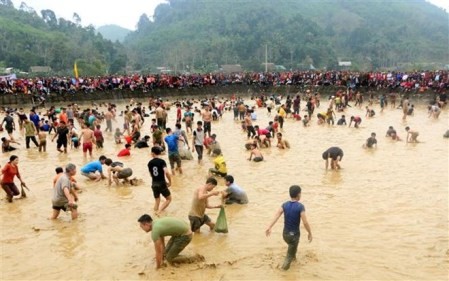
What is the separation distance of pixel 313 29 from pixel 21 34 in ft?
199

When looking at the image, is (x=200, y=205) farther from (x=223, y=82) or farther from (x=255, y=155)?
(x=223, y=82)

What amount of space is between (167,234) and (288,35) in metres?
95.7

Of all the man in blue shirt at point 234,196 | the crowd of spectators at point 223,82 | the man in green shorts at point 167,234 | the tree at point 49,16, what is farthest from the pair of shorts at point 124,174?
the tree at point 49,16

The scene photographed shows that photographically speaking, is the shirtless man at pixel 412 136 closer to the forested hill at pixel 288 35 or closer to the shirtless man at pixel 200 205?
the shirtless man at pixel 200 205

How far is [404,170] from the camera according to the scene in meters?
12.5

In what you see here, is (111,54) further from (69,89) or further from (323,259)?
(323,259)

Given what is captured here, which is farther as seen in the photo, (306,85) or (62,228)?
(306,85)

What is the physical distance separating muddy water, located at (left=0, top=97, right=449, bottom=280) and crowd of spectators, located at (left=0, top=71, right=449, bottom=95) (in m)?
17.1

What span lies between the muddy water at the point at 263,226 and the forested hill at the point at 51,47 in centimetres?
5995

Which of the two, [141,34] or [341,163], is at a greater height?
[141,34]

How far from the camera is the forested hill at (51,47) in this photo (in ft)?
232

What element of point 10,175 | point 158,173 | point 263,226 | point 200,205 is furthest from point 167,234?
point 10,175

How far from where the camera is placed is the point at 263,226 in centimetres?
820

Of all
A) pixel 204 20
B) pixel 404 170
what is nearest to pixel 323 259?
pixel 404 170
